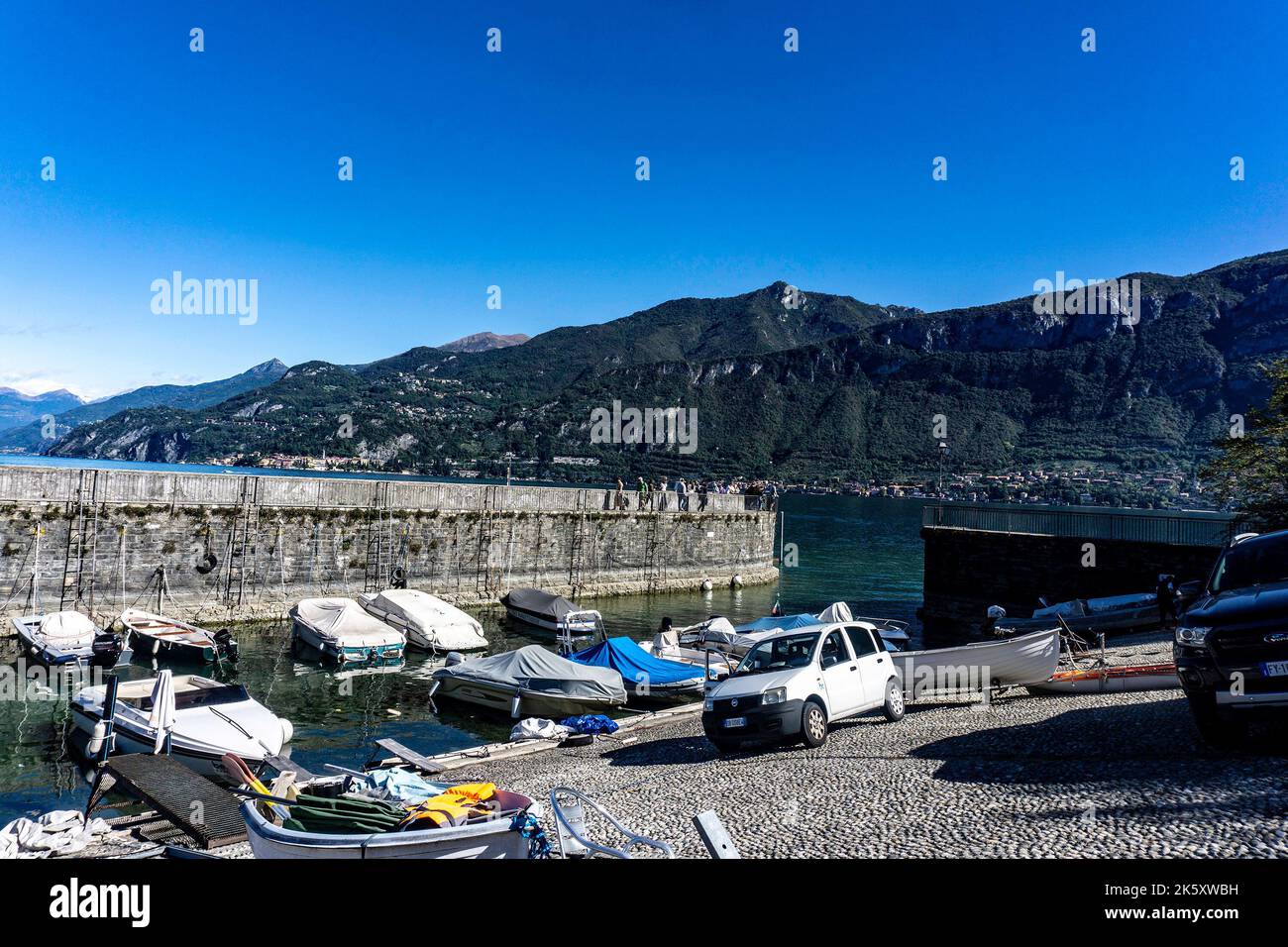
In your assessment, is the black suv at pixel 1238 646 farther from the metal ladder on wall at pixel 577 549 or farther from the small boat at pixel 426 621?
the metal ladder on wall at pixel 577 549

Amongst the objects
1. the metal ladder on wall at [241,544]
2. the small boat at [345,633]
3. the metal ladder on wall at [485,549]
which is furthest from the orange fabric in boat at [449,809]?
the metal ladder on wall at [485,549]

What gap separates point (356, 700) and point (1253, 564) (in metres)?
20.9

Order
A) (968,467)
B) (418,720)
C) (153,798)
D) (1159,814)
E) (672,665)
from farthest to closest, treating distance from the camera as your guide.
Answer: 1. (968,467)
2. (672,665)
3. (418,720)
4. (153,798)
5. (1159,814)

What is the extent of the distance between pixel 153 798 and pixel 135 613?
19.0 meters

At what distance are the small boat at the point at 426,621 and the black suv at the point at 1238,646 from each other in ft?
81.8

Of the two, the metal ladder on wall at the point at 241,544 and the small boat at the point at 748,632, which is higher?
the metal ladder on wall at the point at 241,544

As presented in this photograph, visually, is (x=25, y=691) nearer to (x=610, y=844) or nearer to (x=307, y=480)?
(x=307, y=480)

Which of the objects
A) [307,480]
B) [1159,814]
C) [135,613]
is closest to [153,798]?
[1159,814]

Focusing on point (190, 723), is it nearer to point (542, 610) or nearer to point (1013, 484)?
point (542, 610)

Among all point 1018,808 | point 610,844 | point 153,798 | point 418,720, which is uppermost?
point 1018,808

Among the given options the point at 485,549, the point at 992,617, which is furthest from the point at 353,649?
the point at 992,617

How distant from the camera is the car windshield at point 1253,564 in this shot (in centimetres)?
970

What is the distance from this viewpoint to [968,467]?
17288 cm
